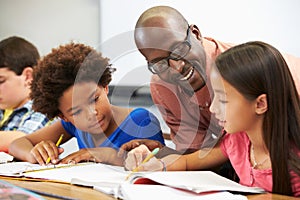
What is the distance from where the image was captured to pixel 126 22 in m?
2.32

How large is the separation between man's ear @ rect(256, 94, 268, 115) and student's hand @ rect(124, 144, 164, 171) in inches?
10.9

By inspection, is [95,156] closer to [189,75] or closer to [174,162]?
[174,162]

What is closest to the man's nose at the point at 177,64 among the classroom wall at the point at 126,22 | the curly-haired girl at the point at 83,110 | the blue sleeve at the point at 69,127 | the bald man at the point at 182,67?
the bald man at the point at 182,67

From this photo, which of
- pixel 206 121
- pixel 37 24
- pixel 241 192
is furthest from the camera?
pixel 37 24

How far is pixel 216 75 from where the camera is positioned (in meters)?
1.11

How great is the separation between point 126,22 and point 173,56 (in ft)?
3.76

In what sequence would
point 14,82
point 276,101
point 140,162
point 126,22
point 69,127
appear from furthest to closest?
point 126,22, point 14,82, point 69,127, point 140,162, point 276,101

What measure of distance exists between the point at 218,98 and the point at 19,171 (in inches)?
20.4

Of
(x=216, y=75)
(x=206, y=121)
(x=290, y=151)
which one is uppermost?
(x=216, y=75)

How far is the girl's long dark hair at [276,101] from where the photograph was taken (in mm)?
1006

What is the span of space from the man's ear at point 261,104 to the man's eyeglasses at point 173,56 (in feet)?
0.87

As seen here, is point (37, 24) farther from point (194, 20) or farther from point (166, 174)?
point (166, 174)

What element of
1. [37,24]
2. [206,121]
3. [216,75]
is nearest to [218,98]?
[216,75]

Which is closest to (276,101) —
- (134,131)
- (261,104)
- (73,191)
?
(261,104)
